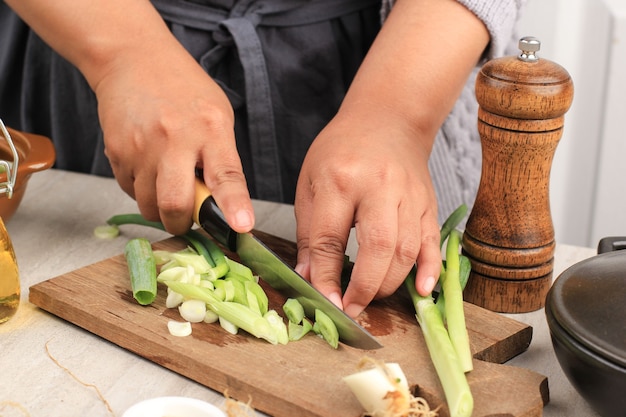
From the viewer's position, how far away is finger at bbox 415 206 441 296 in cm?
111

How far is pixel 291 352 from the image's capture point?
40.1 inches

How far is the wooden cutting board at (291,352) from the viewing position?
0.93 metres

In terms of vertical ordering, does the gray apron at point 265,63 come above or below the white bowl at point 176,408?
above

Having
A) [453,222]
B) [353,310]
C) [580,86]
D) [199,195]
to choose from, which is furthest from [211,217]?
[580,86]

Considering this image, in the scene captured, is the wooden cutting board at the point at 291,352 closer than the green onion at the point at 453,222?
Yes

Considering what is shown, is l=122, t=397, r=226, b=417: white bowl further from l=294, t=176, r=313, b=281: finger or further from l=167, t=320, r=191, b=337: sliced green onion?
l=294, t=176, r=313, b=281: finger

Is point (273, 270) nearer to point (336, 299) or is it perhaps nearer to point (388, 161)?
point (336, 299)

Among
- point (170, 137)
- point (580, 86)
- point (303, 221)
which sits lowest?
point (580, 86)

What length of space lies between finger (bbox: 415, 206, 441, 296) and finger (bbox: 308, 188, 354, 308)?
103 mm

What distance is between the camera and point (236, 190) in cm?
119

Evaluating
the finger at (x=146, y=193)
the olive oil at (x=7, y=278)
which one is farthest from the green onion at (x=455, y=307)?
the olive oil at (x=7, y=278)

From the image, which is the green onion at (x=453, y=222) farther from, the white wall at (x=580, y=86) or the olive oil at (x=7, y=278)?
the white wall at (x=580, y=86)

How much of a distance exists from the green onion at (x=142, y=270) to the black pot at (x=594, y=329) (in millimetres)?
517

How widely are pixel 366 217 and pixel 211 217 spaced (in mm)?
231
